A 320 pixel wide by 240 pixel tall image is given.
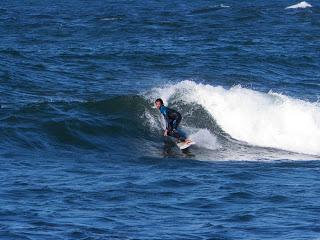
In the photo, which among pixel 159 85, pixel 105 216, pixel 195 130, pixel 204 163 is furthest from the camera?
pixel 159 85

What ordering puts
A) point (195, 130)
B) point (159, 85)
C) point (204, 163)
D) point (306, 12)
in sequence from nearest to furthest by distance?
point (204, 163), point (195, 130), point (159, 85), point (306, 12)

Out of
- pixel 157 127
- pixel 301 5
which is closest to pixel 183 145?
pixel 157 127

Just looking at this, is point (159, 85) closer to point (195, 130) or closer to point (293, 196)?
point (195, 130)

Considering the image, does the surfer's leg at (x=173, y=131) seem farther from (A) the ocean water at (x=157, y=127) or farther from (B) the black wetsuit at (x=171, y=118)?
(A) the ocean water at (x=157, y=127)

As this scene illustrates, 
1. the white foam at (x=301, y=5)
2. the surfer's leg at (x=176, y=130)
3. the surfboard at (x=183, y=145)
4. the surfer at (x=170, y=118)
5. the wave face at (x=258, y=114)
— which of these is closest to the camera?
the surfboard at (x=183, y=145)

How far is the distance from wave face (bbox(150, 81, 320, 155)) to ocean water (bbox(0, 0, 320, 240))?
0.05m

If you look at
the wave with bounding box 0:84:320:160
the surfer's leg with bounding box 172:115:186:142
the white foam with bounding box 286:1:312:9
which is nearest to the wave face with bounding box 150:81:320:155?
the wave with bounding box 0:84:320:160

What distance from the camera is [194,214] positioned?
14570mm

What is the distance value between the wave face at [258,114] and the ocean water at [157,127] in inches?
2.1

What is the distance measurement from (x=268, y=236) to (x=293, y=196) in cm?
289

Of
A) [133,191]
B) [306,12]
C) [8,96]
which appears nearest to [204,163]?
[133,191]

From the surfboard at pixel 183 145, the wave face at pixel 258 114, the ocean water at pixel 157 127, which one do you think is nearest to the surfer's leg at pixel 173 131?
the surfboard at pixel 183 145

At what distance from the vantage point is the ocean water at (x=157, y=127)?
47.1 feet

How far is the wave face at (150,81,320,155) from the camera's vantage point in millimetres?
23641
